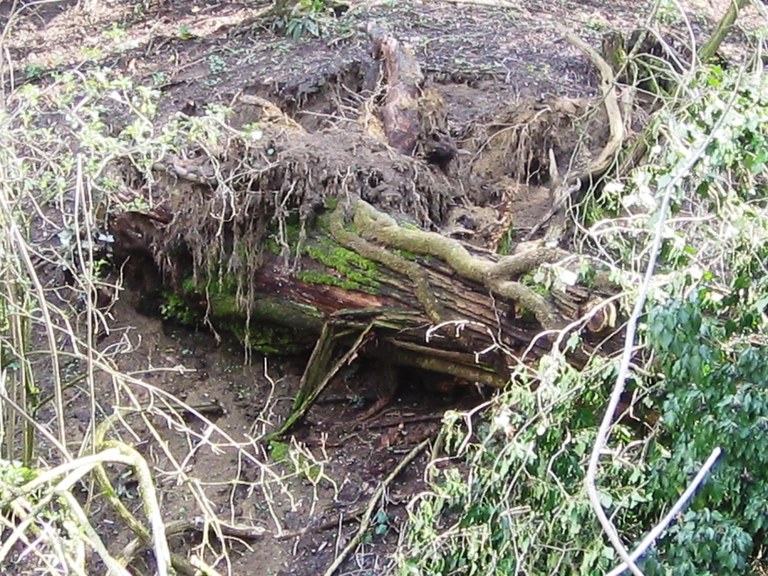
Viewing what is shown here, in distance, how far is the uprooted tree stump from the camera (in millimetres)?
4082

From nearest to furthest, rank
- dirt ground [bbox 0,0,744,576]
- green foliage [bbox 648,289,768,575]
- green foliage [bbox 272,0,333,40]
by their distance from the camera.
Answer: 1. green foliage [bbox 648,289,768,575]
2. dirt ground [bbox 0,0,744,576]
3. green foliage [bbox 272,0,333,40]

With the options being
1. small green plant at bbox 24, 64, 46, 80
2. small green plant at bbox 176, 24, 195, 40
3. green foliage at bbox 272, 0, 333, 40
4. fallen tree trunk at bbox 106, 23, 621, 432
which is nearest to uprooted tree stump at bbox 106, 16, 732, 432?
fallen tree trunk at bbox 106, 23, 621, 432

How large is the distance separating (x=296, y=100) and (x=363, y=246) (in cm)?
246

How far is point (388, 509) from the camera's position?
441cm

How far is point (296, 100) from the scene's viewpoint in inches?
259

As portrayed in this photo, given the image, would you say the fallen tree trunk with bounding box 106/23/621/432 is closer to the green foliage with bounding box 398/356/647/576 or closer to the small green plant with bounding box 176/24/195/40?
the green foliage with bounding box 398/356/647/576

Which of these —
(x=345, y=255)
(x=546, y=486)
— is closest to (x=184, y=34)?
(x=345, y=255)

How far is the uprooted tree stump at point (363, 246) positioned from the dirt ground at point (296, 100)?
11.6 inches

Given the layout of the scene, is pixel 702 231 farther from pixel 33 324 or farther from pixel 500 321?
pixel 33 324

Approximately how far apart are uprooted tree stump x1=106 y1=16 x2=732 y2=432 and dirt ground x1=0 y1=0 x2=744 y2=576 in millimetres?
295

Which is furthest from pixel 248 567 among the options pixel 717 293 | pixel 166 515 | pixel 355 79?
pixel 355 79

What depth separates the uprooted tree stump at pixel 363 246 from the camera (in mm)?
4082

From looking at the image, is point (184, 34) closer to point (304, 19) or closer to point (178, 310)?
point (304, 19)

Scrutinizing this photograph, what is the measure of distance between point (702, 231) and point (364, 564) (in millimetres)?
2212
